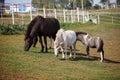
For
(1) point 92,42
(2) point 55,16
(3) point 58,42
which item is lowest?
(1) point 92,42

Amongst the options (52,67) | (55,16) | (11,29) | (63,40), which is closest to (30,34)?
(63,40)

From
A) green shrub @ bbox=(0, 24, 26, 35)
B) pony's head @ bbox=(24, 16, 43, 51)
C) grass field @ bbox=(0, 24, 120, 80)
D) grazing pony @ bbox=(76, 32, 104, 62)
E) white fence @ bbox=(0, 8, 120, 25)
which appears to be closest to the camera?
grass field @ bbox=(0, 24, 120, 80)

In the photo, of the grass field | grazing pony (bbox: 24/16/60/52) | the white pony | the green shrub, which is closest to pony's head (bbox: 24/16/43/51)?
grazing pony (bbox: 24/16/60/52)

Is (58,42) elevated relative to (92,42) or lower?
elevated

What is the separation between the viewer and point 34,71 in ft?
36.7

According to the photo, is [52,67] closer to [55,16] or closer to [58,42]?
[58,42]

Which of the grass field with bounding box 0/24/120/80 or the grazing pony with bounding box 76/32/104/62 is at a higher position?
the grazing pony with bounding box 76/32/104/62

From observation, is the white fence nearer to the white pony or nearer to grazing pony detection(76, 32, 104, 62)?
grazing pony detection(76, 32, 104, 62)

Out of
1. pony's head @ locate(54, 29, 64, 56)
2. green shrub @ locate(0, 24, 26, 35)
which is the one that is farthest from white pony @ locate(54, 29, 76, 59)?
green shrub @ locate(0, 24, 26, 35)

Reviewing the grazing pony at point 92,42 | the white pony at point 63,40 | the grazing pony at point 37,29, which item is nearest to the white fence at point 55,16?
the grazing pony at point 37,29

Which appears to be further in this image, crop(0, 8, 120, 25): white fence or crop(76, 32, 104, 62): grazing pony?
crop(0, 8, 120, 25): white fence

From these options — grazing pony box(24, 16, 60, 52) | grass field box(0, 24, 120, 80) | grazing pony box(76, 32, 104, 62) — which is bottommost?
grass field box(0, 24, 120, 80)

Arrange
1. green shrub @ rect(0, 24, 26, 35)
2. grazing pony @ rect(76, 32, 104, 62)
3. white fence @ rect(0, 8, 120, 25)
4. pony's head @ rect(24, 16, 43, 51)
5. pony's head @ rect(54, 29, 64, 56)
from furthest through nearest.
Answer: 1. white fence @ rect(0, 8, 120, 25)
2. green shrub @ rect(0, 24, 26, 35)
3. pony's head @ rect(24, 16, 43, 51)
4. grazing pony @ rect(76, 32, 104, 62)
5. pony's head @ rect(54, 29, 64, 56)

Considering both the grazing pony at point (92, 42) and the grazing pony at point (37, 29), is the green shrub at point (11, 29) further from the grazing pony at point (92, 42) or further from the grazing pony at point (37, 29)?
the grazing pony at point (92, 42)
